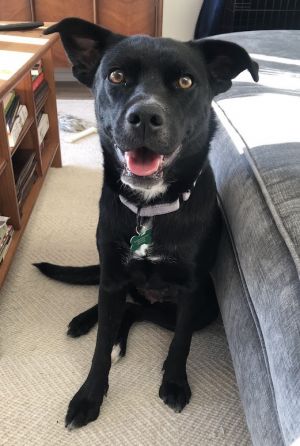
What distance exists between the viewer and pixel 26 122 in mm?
1675

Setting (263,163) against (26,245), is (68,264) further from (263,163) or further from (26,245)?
(263,163)

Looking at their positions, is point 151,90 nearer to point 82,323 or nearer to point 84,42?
point 84,42

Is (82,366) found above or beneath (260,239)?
beneath

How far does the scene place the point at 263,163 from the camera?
3.09ft

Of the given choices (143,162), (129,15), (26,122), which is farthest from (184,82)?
(129,15)

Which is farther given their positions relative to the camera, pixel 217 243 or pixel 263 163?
pixel 217 243

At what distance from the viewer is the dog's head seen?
2.69ft

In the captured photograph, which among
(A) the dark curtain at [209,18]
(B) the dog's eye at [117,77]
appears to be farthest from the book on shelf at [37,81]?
(A) the dark curtain at [209,18]

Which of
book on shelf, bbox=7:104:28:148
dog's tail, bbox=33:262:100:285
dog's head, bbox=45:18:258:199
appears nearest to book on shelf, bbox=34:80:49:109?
book on shelf, bbox=7:104:28:148

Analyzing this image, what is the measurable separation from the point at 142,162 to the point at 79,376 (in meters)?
0.61

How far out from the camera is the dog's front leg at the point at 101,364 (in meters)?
1.03

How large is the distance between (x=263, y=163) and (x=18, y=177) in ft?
3.34

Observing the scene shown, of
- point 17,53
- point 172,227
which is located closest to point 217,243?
point 172,227

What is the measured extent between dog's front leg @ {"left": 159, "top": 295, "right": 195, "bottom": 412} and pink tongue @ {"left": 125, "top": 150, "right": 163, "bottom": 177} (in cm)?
34
